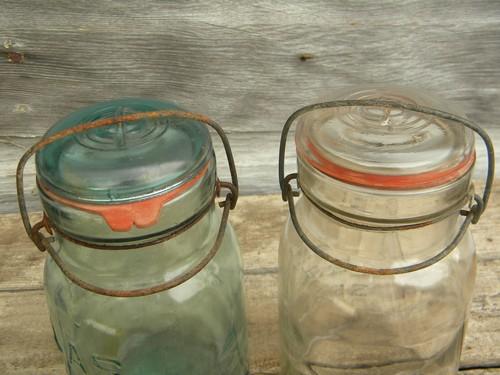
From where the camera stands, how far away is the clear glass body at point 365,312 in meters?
0.61

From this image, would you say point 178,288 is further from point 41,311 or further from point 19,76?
point 19,76

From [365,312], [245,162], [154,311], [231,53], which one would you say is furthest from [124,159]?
[245,162]

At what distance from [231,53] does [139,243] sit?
2.13ft

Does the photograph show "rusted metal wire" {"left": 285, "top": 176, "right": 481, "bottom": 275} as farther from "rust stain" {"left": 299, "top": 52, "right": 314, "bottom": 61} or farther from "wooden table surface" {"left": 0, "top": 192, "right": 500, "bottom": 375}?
"rust stain" {"left": 299, "top": 52, "right": 314, "bottom": 61}

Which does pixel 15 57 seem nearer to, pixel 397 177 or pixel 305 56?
pixel 305 56

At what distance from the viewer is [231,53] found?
1066mm

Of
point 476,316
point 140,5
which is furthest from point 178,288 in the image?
point 140,5

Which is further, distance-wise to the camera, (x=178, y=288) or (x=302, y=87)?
(x=302, y=87)

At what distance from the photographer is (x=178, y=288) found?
0.58 m

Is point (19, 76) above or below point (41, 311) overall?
above

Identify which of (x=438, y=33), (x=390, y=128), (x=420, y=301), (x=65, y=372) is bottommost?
(x=65, y=372)

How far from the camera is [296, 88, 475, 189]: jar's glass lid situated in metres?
0.46

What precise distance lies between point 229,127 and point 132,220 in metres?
0.72

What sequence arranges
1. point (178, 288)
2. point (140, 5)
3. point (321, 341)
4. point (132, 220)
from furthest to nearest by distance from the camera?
point (140, 5) → point (321, 341) → point (178, 288) → point (132, 220)
